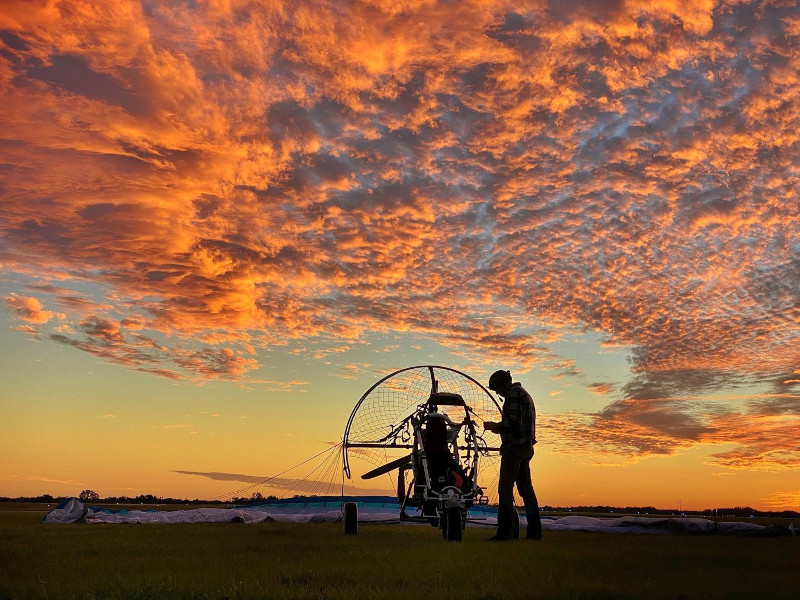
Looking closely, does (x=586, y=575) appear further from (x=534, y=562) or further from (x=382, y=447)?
(x=382, y=447)

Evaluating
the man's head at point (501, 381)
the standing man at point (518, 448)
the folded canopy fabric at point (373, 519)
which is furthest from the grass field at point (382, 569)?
the folded canopy fabric at point (373, 519)

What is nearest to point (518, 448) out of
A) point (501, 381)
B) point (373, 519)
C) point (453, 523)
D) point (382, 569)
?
point (501, 381)

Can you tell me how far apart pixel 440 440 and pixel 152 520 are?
10972 millimetres

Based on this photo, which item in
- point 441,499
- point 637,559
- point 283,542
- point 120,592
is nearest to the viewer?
point 120,592

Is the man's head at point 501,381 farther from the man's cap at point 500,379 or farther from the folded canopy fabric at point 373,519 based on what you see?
the folded canopy fabric at point 373,519

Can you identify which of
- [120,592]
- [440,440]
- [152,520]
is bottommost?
[120,592]

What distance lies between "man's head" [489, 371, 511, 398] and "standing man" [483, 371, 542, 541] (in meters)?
0.03

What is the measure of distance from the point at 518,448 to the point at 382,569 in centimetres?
743

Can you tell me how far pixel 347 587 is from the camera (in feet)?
22.8

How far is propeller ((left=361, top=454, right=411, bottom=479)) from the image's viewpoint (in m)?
15.5

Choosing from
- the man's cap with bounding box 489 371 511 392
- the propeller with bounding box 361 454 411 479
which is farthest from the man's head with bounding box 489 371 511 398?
the propeller with bounding box 361 454 411 479

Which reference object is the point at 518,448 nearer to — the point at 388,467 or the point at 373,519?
the point at 388,467

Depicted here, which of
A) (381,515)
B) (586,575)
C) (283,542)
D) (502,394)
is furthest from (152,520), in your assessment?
(586,575)

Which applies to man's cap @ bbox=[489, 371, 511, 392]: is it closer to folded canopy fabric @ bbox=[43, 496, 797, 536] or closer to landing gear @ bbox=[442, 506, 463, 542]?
folded canopy fabric @ bbox=[43, 496, 797, 536]
